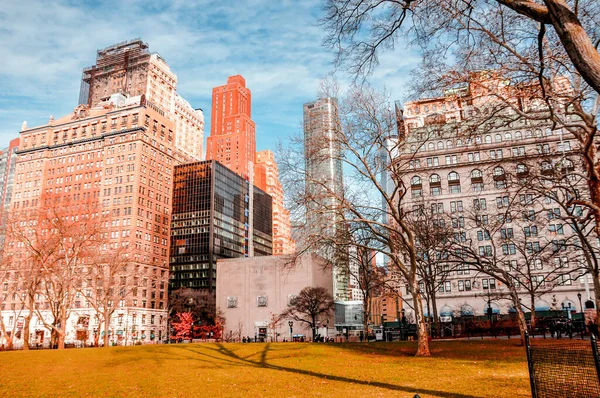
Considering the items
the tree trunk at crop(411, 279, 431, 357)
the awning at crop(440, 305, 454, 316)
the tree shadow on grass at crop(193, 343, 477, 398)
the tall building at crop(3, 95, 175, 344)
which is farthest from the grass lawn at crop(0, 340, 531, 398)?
the tall building at crop(3, 95, 175, 344)

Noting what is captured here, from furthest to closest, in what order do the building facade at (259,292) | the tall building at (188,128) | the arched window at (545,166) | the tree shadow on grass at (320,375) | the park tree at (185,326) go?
the tall building at (188,128)
the building facade at (259,292)
the park tree at (185,326)
the arched window at (545,166)
the tree shadow on grass at (320,375)

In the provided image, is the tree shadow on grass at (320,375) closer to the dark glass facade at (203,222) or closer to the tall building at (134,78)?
the dark glass facade at (203,222)

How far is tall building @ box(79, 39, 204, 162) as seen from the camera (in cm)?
15838

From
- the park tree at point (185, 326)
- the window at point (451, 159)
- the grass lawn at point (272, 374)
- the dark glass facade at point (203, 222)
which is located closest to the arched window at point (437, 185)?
the window at point (451, 159)

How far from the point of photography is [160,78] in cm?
16525

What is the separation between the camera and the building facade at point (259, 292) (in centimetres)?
9550

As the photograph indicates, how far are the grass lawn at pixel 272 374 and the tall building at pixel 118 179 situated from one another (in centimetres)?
8836

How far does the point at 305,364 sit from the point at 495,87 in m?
14.0

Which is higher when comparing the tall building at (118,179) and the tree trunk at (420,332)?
the tall building at (118,179)

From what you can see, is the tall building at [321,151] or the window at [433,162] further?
the window at [433,162]

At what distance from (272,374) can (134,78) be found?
161 meters

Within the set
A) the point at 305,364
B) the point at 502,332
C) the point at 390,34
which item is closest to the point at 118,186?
the point at 502,332

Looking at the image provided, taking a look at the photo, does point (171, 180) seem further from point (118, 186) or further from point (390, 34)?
point (390, 34)

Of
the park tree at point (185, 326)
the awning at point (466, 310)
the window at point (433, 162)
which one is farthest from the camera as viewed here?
the park tree at point (185, 326)
